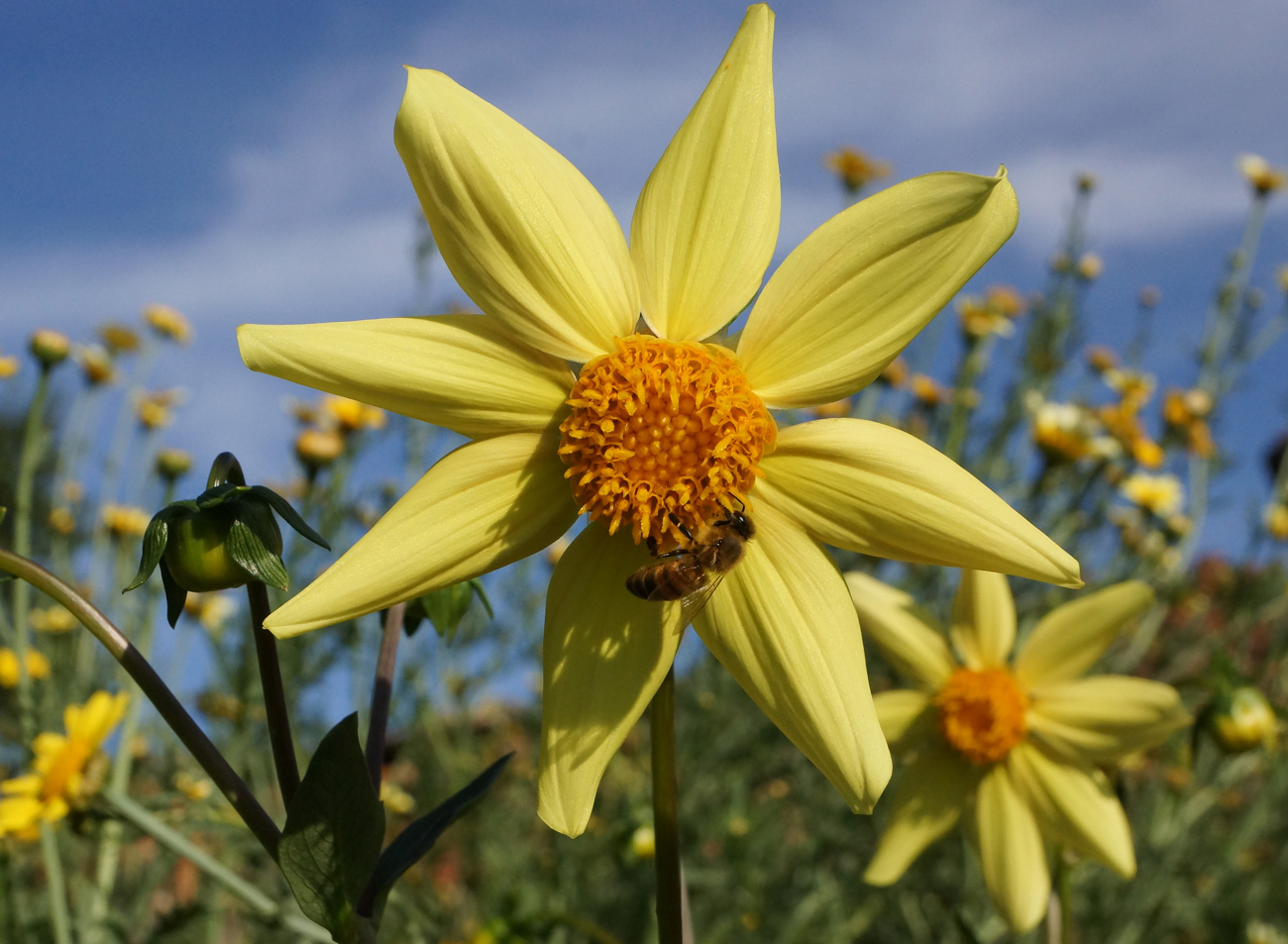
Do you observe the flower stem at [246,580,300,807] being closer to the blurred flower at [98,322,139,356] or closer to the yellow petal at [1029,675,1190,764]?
the yellow petal at [1029,675,1190,764]

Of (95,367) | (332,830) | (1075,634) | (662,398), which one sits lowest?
(1075,634)

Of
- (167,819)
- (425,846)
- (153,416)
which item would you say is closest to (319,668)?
(167,819)

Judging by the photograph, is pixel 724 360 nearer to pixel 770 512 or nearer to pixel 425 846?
pixel 770 512

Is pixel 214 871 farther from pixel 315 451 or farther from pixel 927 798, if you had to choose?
pixel 315 451

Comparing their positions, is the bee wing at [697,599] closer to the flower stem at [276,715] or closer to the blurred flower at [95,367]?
the flower stem at [276,715]

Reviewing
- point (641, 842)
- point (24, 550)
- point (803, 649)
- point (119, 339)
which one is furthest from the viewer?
point (119, 339)

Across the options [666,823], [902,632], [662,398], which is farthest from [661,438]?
[902,632]
